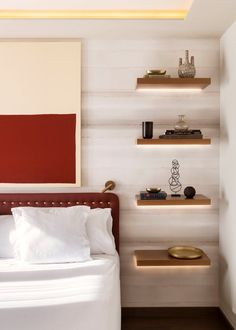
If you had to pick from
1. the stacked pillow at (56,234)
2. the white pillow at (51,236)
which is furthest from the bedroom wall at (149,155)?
the white pillow at (51,236)

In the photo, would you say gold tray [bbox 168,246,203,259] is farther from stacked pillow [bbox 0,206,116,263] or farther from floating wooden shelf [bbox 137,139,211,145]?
floating wooden shelf [bbox 137,139,211,145]

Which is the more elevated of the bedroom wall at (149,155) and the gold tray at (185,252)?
the bedroom wall at (149,155)

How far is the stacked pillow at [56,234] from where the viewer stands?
3234mm

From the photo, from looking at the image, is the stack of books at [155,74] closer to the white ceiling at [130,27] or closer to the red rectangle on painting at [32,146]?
the white ceiling at [130,27]

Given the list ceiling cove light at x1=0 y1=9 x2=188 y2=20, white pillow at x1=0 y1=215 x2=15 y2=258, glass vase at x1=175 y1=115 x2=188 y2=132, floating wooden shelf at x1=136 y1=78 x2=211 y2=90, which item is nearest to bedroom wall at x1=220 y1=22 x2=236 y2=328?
floating wooden shelf at x1=136 y1=78 x2=211 y2=90

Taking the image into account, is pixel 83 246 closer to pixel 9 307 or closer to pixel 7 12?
pixel 9 307

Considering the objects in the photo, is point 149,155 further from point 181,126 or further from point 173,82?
point 173,82

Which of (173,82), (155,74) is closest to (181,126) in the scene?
(173,82)

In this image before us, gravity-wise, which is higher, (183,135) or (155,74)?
(155,74)

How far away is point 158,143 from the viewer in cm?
358

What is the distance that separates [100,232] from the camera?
3.50 meters

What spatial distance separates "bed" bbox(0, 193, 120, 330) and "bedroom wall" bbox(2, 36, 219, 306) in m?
0.26

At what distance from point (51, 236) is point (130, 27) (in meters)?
1.85

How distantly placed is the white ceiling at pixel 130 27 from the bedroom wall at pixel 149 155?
120mm
